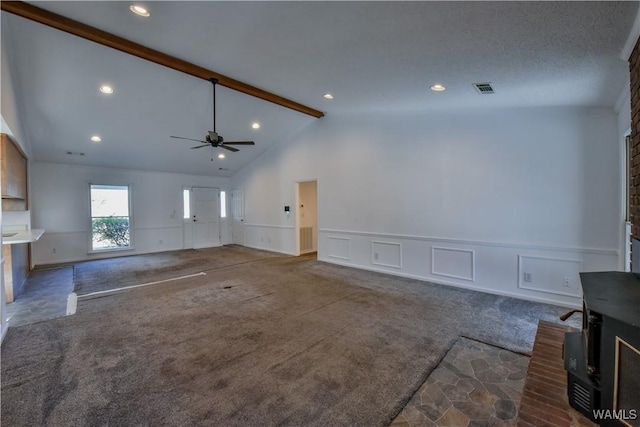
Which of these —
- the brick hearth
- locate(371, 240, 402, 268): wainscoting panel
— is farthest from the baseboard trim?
locate(371, 240, 402, 268): wainscoting panel

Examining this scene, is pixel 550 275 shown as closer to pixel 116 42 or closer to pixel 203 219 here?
pixel 116 42

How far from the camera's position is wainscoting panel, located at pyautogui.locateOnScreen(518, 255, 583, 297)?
3773mm

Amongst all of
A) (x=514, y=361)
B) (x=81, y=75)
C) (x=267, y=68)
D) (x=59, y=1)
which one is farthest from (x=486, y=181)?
(x=81, y=75)

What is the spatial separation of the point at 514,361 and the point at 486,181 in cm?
269

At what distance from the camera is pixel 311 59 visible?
11.1 feet

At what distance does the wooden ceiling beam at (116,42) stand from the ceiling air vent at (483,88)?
10.7 ft

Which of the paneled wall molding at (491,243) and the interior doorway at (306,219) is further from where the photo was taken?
the interior doorway at (306,219)

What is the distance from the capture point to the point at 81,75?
3969 millimetres

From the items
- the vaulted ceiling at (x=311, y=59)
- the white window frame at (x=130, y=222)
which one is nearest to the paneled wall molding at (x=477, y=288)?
the vaulted ceiling at (x=311, y=59)

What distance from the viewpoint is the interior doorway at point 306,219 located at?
7.68m

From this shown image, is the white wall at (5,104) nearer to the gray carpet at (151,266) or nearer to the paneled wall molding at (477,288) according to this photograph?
the gray carpet at (151,266)

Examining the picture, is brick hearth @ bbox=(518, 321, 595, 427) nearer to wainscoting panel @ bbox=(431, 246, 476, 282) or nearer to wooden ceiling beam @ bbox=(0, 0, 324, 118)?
wainscoting panel @ bbox=(431, 246, 476, 282)

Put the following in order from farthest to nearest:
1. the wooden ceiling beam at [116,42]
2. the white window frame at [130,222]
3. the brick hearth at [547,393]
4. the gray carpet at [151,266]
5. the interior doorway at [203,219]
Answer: the interior doorway at [203,219] → the white window frame at [130,222] → the gray carpet at [151,266] → the wooden ceiling beam at [116,42] → the brick hearth at [547,393]

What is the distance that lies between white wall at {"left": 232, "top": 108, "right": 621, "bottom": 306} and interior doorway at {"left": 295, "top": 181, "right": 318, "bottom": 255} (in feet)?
3.41
